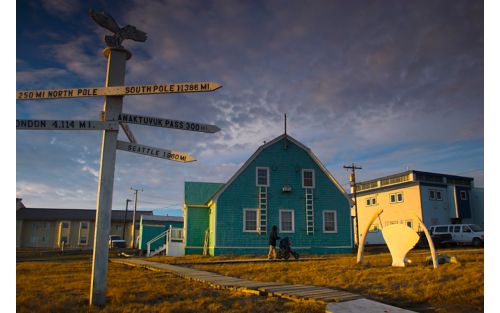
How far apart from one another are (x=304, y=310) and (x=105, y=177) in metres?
3.83

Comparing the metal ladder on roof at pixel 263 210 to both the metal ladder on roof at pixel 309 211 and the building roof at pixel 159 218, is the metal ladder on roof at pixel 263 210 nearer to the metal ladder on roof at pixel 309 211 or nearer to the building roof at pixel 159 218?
the metal ladder on roof at pixel 309 211

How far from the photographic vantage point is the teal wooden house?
23172 millimetres

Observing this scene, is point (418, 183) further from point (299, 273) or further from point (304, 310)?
point (304, 310)

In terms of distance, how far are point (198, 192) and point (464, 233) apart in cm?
1914

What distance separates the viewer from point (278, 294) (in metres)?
7.60

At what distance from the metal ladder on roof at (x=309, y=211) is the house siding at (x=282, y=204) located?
0.78 ft

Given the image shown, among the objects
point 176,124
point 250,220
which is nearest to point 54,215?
point 250,220

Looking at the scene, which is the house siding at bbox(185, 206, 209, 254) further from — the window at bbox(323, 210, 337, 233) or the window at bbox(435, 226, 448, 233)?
the window at bbox(435, 226, 448, 233)

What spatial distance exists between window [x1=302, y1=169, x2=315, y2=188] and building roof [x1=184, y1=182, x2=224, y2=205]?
19.9 feet

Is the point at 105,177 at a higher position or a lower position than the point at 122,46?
lower

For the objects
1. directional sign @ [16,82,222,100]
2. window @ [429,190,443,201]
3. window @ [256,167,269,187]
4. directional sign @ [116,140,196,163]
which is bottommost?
directional sign @ [116,140,196,163]

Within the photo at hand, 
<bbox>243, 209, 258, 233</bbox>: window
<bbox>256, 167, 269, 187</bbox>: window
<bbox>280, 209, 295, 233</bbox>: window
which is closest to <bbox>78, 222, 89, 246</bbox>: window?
<bbox>243, 209, 258, 233</bbox>: window
